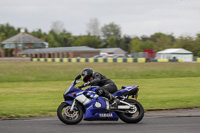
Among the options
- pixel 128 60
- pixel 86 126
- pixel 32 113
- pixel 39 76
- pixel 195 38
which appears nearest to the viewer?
pixel 86 126

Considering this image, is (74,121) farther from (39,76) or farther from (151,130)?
(39,76)

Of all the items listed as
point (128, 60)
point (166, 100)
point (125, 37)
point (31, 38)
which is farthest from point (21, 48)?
point (166, 100)

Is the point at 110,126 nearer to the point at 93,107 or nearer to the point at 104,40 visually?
the point at 93,107

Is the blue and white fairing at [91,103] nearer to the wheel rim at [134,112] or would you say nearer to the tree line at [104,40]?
the wheel rim at [134,112]

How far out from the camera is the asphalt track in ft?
26.3

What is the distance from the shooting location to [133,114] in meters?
9.22

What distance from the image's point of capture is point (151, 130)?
8.07 m

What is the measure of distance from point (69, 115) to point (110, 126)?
1.08m

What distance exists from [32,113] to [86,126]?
3159mm

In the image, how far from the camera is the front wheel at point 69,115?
8.84 meters

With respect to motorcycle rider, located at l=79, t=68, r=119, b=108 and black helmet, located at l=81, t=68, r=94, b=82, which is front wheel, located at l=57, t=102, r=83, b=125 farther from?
black helmet, located at l=81, t=68, r=94, b=82

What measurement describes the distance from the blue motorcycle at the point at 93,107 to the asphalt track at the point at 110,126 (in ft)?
0.62

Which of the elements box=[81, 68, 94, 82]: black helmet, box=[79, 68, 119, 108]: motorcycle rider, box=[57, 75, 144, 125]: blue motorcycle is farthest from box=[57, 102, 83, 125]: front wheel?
box=[81, 68, 94, 82]: black helmet

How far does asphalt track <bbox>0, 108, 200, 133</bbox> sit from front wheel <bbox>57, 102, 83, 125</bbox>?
0.47ft
